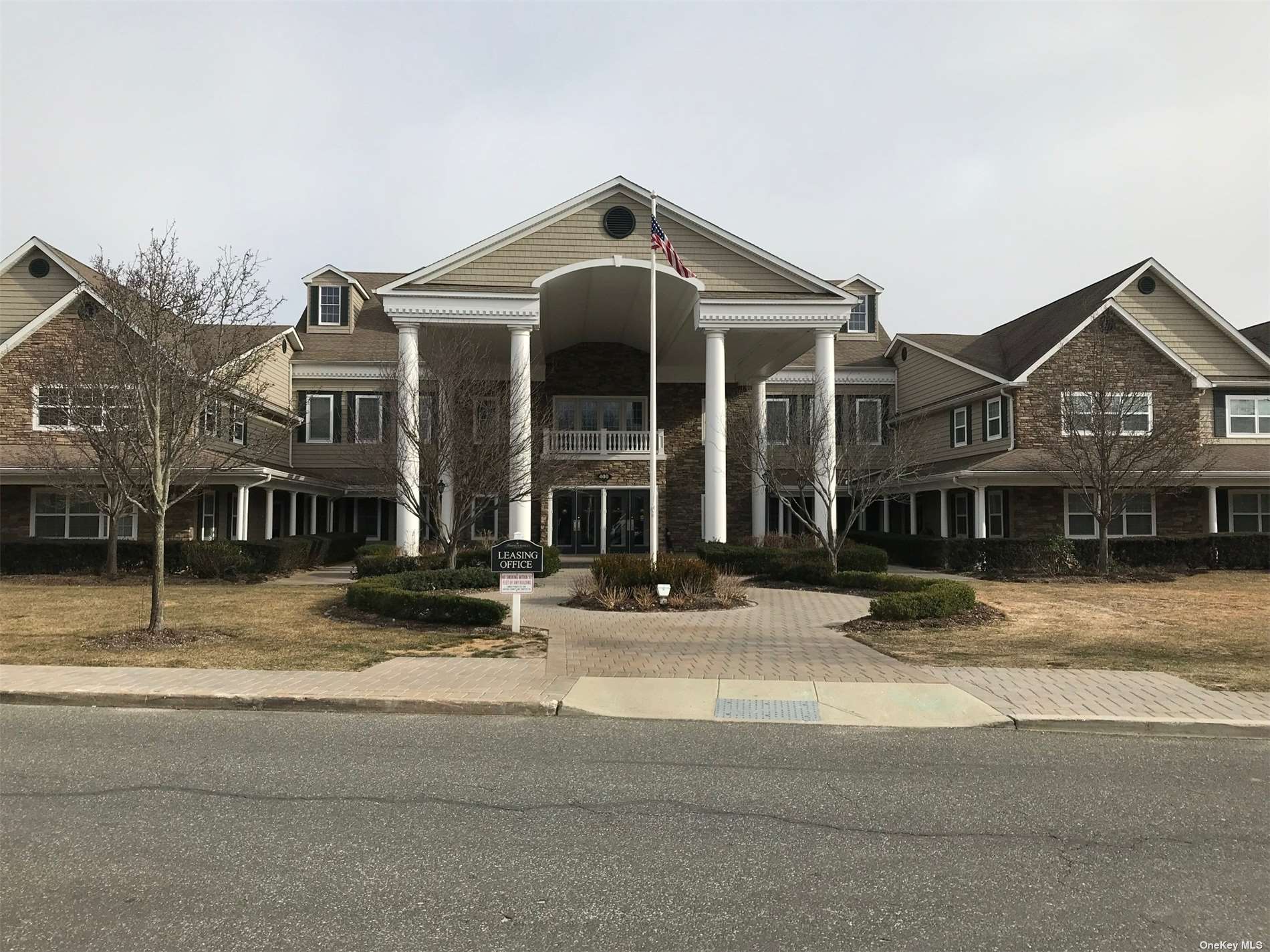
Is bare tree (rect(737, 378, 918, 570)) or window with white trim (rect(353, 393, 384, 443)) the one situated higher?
window with white trim (rect(353, 393, 384, 443))

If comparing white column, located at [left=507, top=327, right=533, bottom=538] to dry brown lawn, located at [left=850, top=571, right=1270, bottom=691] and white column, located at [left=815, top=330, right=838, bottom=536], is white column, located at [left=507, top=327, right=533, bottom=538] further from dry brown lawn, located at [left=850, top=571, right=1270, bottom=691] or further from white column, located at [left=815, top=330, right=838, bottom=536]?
dry brown lawn, located at [left=850, top=571, right=1270, bottom=691]

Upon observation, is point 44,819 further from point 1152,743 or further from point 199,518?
point 199,518

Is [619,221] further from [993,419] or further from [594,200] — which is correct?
[993,419]

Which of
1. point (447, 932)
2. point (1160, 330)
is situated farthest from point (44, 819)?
point (1160, 330)

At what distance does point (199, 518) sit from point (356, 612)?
42.9 feet

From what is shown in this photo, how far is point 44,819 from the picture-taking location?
5445 millimetres

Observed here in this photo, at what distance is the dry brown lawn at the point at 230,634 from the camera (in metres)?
11.0

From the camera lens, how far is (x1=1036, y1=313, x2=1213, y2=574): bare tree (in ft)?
75.9

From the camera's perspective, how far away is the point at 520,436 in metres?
22.4

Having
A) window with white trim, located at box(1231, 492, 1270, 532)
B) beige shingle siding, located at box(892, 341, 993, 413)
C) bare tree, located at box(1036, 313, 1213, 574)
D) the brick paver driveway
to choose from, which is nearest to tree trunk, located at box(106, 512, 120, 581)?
the brick paver driveway

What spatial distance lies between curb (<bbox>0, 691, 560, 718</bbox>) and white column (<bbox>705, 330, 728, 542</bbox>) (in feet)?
58.0

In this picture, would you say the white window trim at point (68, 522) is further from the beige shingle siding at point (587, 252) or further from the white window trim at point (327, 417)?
the beige shingle siding at point (587, 252)

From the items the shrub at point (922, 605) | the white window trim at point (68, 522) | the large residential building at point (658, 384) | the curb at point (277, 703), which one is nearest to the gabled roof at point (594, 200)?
the large residential building at point (658, 384)

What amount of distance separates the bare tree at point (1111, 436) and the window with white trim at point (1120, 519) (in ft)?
0.87
